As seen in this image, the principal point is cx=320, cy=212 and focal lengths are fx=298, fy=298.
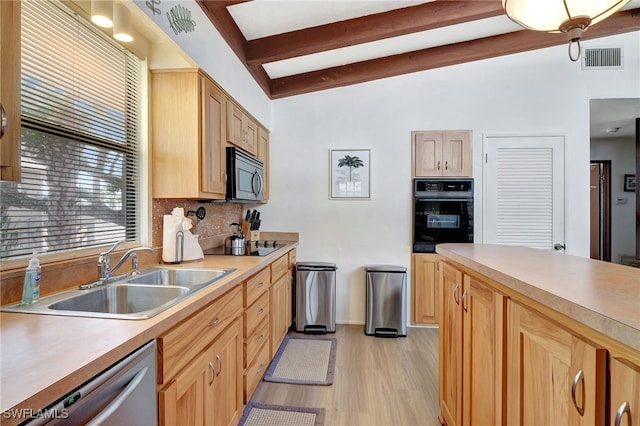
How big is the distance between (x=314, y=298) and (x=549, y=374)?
252 centimetres

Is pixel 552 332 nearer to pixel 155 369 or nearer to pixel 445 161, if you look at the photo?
pixel 155 369

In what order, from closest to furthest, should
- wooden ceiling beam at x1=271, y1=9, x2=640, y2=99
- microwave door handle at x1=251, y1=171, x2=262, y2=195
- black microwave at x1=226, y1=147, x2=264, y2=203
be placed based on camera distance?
black microwave at x1=226, y1=147, x2=264, y2=203
microwave door handle at x1=251, y1=171, x2=262, y2=195
wooden ceiling beam at x1=271, y1=9, x2=640, y2=99

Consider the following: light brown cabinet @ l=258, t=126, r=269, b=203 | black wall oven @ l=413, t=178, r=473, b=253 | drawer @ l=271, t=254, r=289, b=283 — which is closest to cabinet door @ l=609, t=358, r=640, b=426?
drawer @ l=271, t=254, r=289, b=283

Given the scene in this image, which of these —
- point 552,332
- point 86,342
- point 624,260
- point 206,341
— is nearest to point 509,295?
point 552,332

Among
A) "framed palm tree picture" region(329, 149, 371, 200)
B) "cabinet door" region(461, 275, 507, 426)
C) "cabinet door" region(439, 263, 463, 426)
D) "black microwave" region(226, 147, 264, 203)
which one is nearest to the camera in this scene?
"cabinet door" region(461, 275, 507, 426)

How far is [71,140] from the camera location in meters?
1.46

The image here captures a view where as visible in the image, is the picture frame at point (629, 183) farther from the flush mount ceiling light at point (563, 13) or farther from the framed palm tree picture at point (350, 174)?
the flush mount ceiling light at point (563, 13)

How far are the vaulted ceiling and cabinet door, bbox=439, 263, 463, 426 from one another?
2.10 metres

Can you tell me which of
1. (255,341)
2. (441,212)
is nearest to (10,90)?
(255,341)

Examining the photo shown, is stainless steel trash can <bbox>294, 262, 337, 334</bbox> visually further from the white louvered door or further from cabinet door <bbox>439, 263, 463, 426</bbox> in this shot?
the white louvered door

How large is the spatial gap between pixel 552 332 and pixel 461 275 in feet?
2.23

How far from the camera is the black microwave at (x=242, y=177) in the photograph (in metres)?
2.39

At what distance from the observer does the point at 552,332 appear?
2.71 ft

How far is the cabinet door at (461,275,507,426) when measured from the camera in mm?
1104
